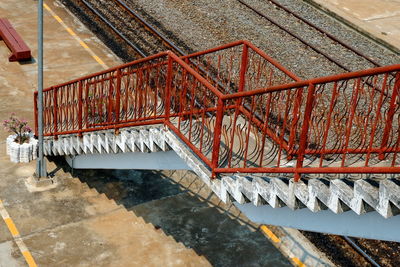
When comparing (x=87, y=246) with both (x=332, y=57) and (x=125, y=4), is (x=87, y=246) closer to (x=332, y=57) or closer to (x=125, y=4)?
(x=332, y=57)

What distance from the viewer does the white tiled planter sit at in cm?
1346

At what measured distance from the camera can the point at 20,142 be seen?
1356 centimetres

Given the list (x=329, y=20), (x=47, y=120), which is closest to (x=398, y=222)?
(x=47, y=120)

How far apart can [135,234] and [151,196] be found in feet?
4.48

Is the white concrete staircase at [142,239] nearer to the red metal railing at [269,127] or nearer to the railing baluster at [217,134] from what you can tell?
the red metal railing at [269,127]

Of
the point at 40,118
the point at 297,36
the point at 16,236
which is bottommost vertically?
the point at 16,236

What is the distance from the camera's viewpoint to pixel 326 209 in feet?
22.8

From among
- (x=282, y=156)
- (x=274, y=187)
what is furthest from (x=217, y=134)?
(x=282, y=156)

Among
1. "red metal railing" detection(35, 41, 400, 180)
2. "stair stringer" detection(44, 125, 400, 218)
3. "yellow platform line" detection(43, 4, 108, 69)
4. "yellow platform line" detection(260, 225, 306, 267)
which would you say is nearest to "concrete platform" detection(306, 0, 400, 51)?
"yellow platform line" detection(43, 4, 108, 69)

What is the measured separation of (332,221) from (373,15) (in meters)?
15.5

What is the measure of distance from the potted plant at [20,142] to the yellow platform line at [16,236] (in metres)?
1.44

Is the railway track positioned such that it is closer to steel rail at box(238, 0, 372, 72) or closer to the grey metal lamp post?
steel rail at box(238, 0, 372, 72)

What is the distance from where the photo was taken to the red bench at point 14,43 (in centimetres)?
1797

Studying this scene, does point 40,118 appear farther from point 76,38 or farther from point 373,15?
point 373,15
